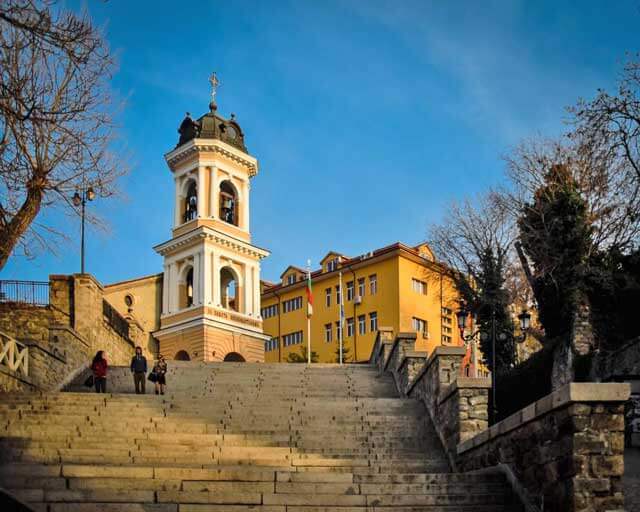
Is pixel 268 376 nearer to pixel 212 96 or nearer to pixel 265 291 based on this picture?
pixel 212 96

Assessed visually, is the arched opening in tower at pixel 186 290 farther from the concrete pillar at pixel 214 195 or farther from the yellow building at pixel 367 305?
the yellow building at pixel 367 305

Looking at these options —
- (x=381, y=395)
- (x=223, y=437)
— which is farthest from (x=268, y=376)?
(x=223, y=437)

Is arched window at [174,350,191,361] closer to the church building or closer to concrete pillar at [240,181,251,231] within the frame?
the church building

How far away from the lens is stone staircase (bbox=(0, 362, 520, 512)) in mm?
9609

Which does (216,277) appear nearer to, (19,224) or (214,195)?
(214,195)

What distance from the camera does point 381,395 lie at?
19375 mm

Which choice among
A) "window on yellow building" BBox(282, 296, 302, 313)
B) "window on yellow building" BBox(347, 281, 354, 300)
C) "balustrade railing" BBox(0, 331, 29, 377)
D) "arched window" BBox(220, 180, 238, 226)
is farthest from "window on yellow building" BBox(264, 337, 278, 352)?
"balustrade railing" BBox(0, 331, 29, 377)

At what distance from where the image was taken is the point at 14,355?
60.4 ft

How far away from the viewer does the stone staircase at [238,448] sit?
31.5ft

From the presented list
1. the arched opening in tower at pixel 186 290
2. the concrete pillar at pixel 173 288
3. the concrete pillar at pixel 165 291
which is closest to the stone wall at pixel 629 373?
the arched opening in tower at pixel 186 290

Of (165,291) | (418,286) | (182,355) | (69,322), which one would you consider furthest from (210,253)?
(69,322)

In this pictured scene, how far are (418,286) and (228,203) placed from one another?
723 inches

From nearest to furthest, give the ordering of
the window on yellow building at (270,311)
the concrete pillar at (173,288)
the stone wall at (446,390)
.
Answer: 1. the stone wall at (446,390)
2. the concrete pillar at (173,288)
3. the window on yellow building at (270,311)

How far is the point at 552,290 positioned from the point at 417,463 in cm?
1707
